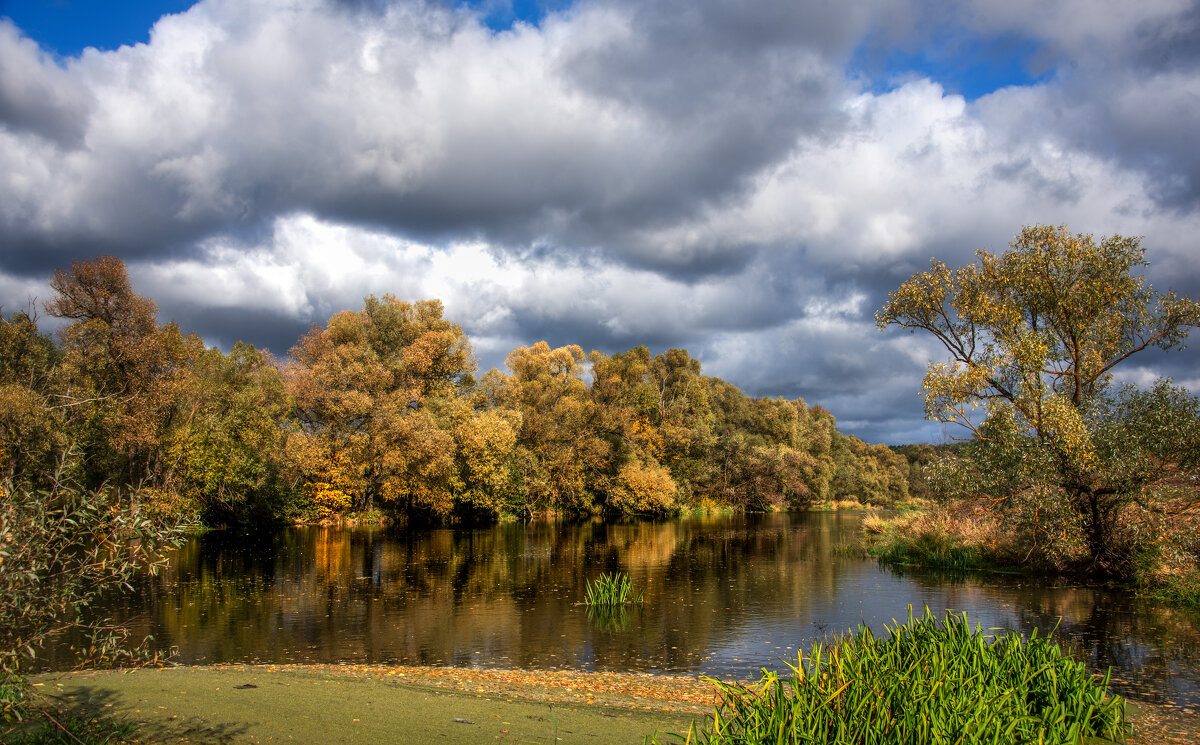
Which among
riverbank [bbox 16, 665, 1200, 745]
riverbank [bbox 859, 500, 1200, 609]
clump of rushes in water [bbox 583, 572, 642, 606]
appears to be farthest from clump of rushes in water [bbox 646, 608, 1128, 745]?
riverbank [bbox 859, 500, 1200, 609]

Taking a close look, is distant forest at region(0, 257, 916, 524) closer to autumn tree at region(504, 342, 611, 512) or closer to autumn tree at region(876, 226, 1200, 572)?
autumn tree at region(504, 342, 611, 512)

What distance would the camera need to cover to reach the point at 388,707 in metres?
9.65

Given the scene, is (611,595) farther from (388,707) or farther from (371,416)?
(371,416)

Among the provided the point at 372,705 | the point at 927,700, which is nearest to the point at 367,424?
the point at 372,705

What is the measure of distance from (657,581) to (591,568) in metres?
4.54

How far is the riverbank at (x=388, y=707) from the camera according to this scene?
8281 millimetres

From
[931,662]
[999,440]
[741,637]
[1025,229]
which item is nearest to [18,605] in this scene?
[931,662]

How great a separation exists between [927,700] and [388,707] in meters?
7.05

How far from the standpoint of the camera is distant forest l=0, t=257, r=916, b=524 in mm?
36938

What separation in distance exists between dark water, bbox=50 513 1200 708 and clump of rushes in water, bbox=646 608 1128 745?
1514mm

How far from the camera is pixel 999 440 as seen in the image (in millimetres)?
23375

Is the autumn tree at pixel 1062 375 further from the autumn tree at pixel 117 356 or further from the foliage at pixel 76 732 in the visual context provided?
the autumn tree at pixel 117 356

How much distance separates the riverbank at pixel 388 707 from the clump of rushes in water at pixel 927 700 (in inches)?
55.7

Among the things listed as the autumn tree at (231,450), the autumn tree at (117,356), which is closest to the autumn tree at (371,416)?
the autumn tree at (231,450)
